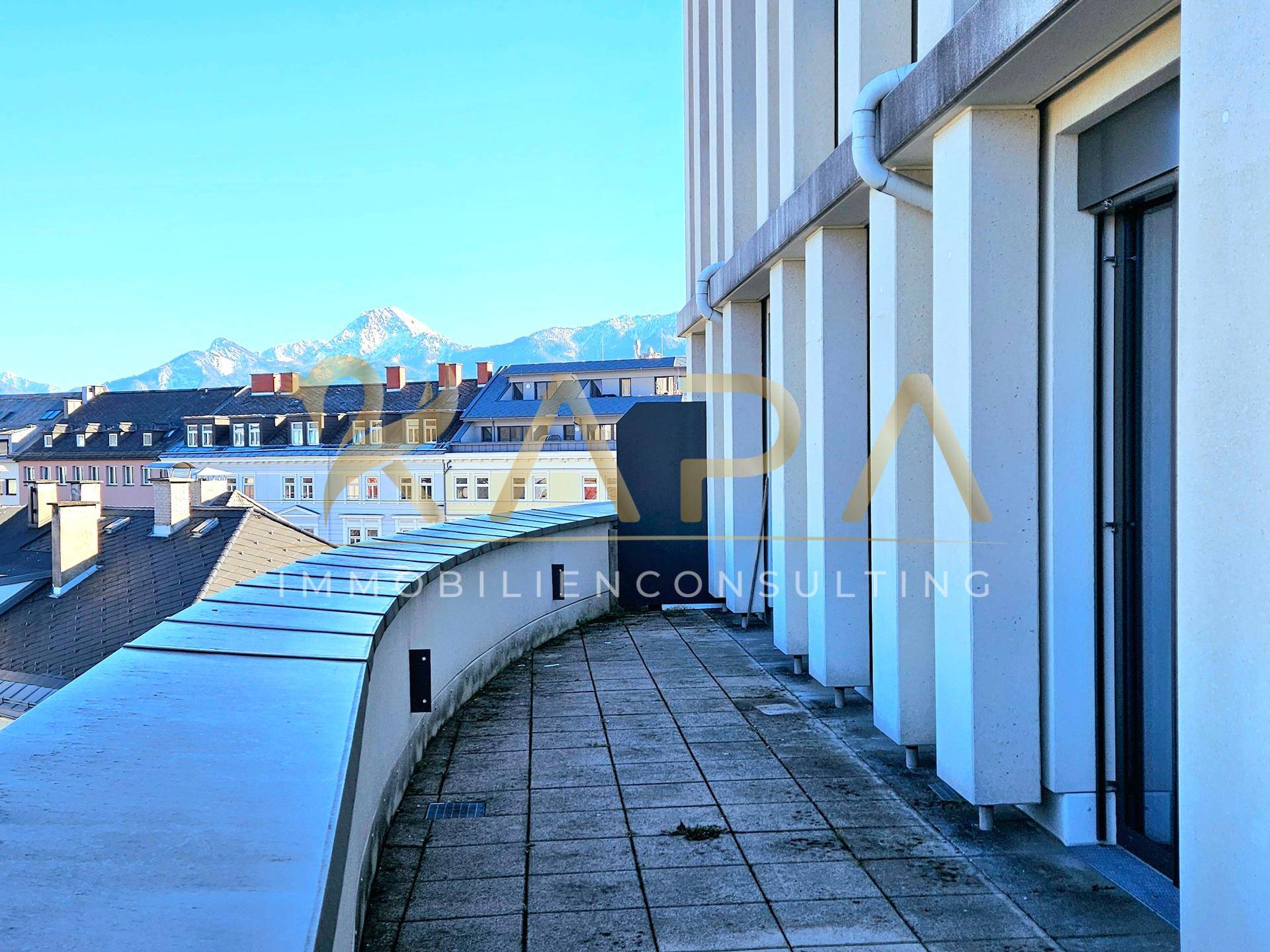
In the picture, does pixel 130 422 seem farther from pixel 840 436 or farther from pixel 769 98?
pixel 840 436

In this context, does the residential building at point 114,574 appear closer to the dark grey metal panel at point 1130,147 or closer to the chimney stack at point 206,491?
the chimney stack at point 206,491

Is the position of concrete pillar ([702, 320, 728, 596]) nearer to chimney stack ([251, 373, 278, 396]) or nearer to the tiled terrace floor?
the tiled terrace floor

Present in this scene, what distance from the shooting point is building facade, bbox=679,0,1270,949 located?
3.17 metres

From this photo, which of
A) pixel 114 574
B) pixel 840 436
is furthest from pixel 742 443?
pixel 114 574

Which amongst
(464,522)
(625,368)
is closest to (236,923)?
(464,522)

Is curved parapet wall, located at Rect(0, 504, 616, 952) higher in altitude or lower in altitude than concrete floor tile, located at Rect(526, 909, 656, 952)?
higher

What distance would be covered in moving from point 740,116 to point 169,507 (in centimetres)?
2790

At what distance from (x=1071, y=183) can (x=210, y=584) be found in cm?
2819

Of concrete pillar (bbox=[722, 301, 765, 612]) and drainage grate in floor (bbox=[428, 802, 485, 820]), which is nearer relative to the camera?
drainage grate in floor (bbox=[428, 802, 485, 820])

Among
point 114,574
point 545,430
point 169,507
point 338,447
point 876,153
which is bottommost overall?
point 114,574

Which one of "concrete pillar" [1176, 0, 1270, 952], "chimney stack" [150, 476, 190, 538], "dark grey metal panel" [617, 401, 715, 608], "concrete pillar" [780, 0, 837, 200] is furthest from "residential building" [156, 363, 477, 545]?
"concrete pillar" [1176, 0, 1270, 952]

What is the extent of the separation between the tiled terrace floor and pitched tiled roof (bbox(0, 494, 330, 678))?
2370 cm

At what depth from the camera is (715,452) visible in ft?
42.2

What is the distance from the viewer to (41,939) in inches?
60.2
